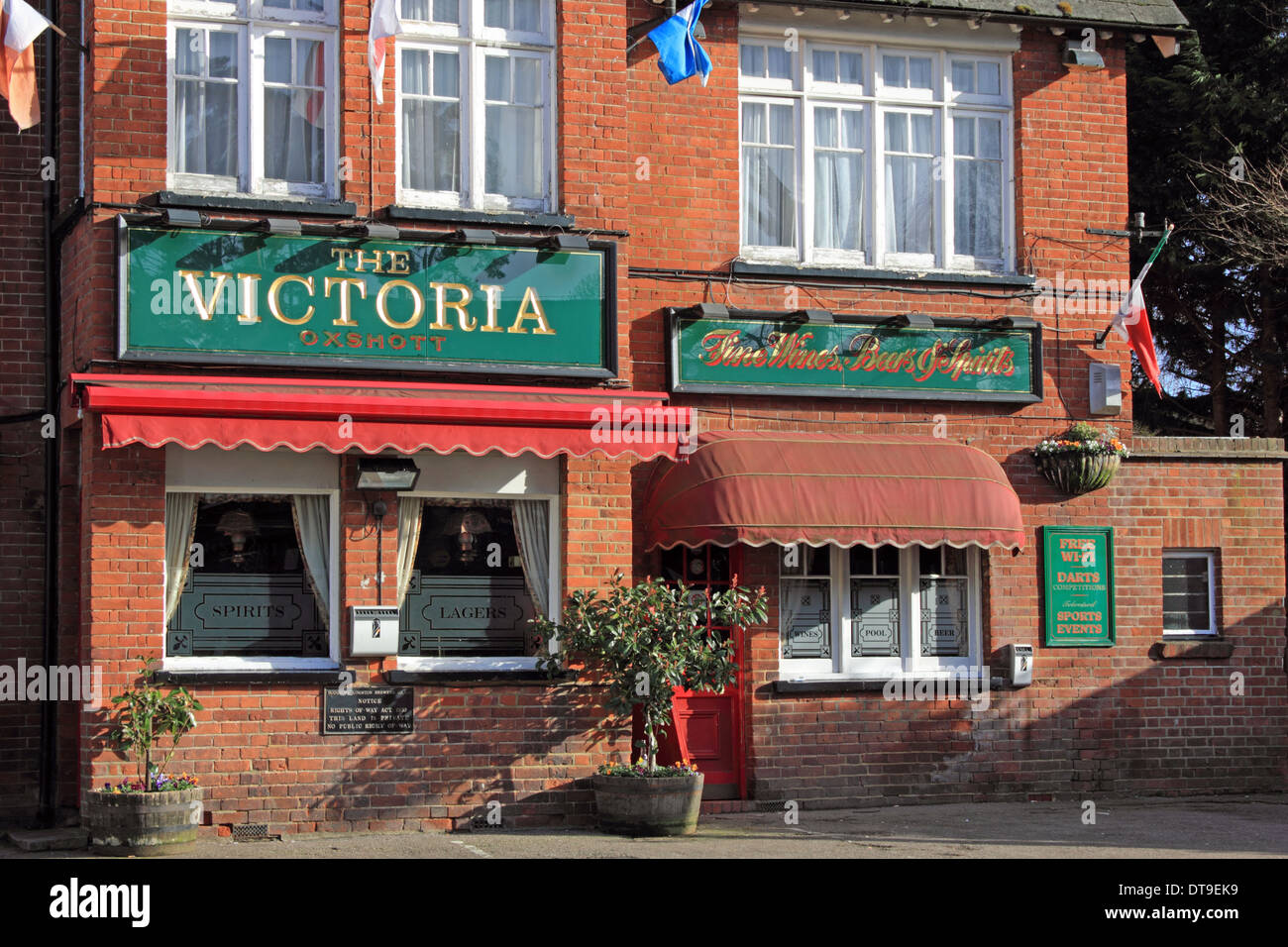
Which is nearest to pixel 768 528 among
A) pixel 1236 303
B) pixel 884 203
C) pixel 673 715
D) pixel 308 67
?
pixel 673 715

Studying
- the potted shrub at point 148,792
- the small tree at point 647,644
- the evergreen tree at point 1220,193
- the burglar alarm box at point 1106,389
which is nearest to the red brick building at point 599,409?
the burglar alarm box at point 1106,389

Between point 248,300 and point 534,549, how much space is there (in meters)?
3.07

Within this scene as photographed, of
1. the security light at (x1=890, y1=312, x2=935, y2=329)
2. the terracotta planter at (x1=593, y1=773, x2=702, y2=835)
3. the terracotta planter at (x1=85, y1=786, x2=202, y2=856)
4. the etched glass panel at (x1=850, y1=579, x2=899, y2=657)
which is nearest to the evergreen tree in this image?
the security light at (x1=890, y1=312, x2=935, y2=329)

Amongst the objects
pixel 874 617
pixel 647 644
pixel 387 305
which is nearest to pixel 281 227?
pixel 387 305

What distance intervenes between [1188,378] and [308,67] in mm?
13042

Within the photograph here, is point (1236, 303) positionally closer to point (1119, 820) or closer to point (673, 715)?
point (1119, 820)

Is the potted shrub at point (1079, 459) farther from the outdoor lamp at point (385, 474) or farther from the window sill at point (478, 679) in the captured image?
the outdoor lamp at point (385, 474)

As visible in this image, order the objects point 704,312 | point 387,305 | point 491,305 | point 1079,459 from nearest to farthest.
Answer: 1. point 387,305
2. point 491,305
3. point 704,312
4. point 1079,459

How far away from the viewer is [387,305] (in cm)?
1303

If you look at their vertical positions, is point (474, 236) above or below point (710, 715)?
above

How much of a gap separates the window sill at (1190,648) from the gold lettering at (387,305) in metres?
7.75

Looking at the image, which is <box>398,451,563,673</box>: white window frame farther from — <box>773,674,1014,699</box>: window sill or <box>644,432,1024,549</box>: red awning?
<box>773,674,1014,699</box>: window sill

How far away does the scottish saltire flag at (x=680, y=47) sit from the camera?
13.5 m

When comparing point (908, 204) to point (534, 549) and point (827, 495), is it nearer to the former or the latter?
point (827, 495)
